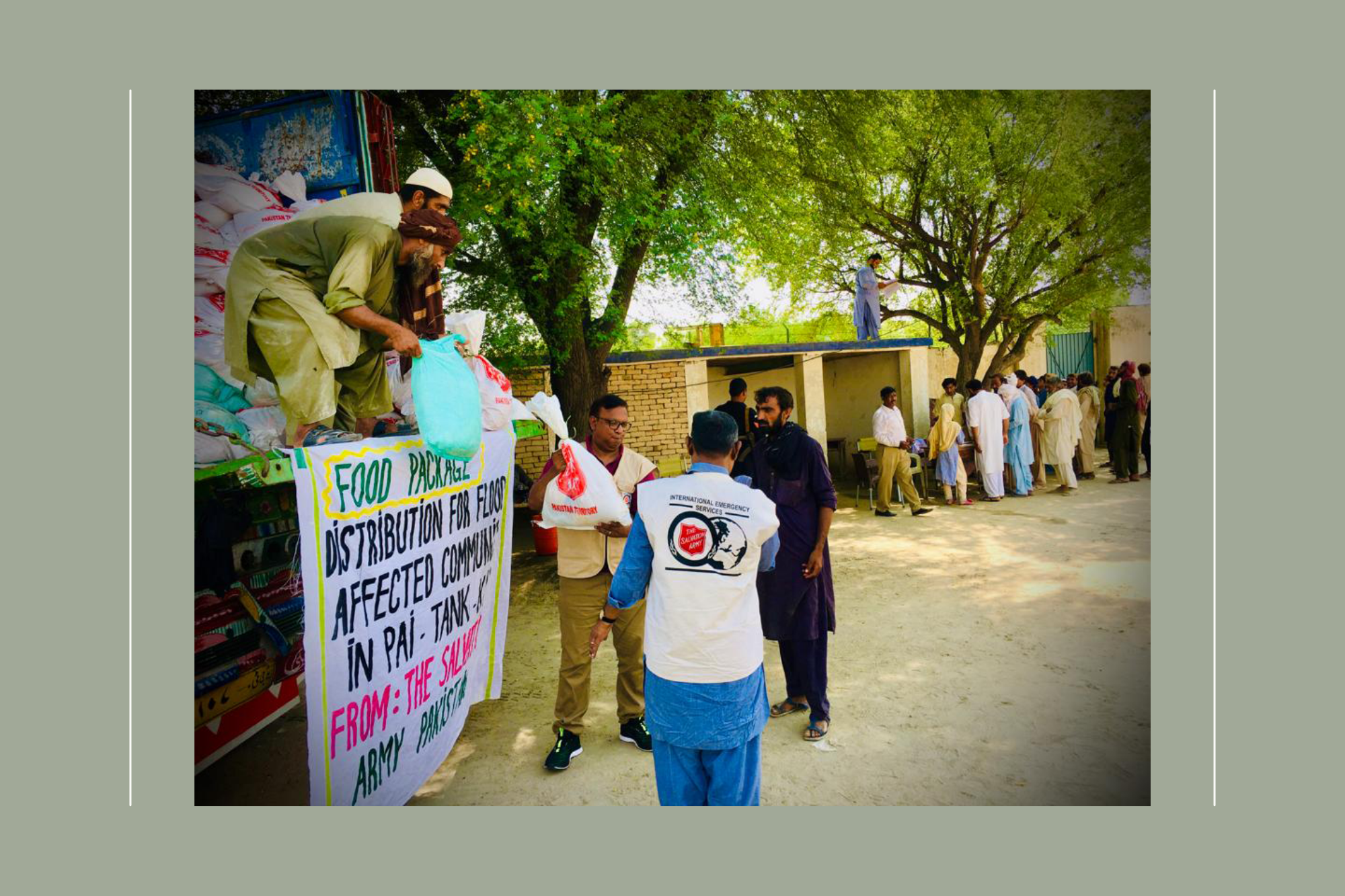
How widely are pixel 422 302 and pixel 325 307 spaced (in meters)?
0.45

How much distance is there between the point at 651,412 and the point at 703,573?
956cm

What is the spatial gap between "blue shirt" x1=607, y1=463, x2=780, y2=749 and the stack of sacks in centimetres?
176

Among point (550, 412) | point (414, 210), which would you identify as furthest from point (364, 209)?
point (550, 412)

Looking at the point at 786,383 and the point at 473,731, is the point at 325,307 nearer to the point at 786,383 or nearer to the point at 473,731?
the point at 473,731

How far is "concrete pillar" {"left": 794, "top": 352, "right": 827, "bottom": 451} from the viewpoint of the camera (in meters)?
13.0

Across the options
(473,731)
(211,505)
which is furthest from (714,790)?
(211,505)

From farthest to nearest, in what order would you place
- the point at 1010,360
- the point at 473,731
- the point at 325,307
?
1. the point at 1010,360
2. the point at 473,731
3. the point at 325,307

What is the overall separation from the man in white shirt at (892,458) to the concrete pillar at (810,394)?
2569 mm

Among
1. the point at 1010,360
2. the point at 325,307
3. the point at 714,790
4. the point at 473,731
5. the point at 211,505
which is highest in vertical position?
the point at 1010,360

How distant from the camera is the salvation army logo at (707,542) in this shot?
2.39 m

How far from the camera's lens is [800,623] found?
12.8ft

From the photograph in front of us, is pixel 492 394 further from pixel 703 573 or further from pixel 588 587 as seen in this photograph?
pixel 703 573

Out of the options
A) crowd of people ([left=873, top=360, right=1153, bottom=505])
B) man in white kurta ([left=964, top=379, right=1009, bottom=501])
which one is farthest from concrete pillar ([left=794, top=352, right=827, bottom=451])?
man in white kurta ([left=964, top=379, right=1009, bottom=501])

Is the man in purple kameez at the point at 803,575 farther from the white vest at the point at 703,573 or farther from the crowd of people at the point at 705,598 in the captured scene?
the white vest at the point at 703,573
